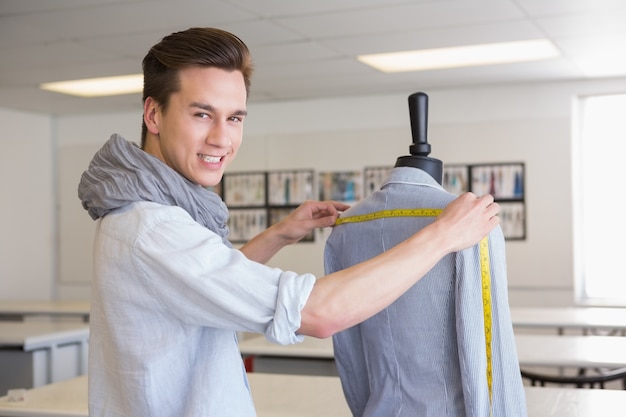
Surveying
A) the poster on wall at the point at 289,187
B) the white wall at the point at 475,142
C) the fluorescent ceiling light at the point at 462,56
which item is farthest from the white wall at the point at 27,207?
the fluorescent ceiling light at the point at 462,56

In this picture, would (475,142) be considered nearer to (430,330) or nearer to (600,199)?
(600,199)

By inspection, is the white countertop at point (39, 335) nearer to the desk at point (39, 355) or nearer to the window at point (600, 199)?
the desk at point (39, 355)

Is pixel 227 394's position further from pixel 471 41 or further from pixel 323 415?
pixel 471 41

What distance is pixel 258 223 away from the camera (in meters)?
9.18

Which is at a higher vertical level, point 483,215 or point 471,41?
point 471,41

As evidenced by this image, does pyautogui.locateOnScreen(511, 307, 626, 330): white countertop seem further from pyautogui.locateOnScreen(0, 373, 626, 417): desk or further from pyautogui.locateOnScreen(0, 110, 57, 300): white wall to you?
pyautogui.locateOnScreen(0, 110, 57, 300): white wall

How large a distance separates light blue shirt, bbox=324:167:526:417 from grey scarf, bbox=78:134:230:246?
0.53m

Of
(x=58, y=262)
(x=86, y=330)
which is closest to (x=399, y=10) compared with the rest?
(x=86, y=330)

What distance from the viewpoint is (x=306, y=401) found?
2863mm

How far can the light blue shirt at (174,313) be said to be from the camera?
1398 millimetres

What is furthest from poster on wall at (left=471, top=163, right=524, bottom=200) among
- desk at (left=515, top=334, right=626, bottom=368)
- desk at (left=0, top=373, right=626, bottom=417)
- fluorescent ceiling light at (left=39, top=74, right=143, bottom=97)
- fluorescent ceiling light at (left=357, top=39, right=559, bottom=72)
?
desk at (left=0, top=373, right=626, bottom=417)

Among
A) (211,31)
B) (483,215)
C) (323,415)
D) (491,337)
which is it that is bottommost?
(323,415)

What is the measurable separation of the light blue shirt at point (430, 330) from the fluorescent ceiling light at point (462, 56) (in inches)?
179

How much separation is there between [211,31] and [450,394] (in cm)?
90
